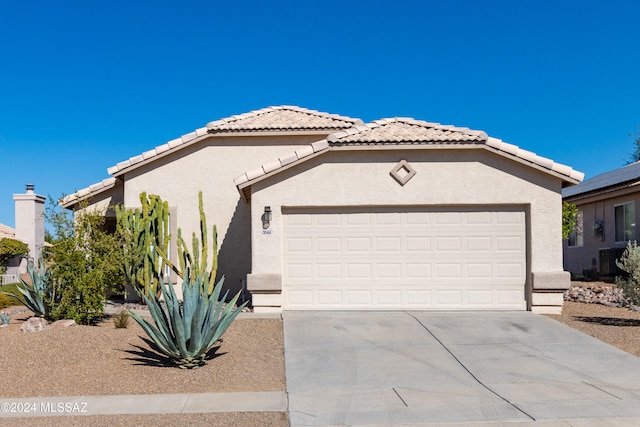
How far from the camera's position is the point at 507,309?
1325 centimetres

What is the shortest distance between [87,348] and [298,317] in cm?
433

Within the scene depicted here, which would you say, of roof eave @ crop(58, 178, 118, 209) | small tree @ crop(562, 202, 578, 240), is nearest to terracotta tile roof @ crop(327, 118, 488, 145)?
roof eave @ crop(58, 178, 118, 209)

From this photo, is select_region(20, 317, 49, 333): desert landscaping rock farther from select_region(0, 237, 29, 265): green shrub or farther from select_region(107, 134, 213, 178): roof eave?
select_region(0, 237, 29, 265): green shrub

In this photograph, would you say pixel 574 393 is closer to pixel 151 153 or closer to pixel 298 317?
pixel 298 317

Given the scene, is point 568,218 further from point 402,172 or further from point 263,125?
point 263,125

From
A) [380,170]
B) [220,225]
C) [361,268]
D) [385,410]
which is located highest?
[380,170]

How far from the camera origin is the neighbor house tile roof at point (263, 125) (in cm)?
1619

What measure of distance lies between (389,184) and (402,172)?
0.39 m

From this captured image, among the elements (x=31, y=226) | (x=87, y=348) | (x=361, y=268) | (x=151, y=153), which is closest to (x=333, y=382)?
(x=87, y=348)

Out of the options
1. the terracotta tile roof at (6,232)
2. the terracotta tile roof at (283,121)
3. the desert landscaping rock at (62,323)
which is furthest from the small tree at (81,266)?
the terracotta tile roof at (6,232)

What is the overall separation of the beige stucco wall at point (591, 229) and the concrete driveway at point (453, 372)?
10.2 m

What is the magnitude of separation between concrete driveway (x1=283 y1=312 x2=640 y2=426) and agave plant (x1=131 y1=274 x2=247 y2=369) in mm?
1330

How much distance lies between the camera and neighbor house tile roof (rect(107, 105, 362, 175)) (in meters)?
16.2

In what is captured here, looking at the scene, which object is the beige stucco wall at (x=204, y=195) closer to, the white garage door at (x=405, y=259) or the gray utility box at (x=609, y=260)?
the white garage door at (x=405, y=259)
